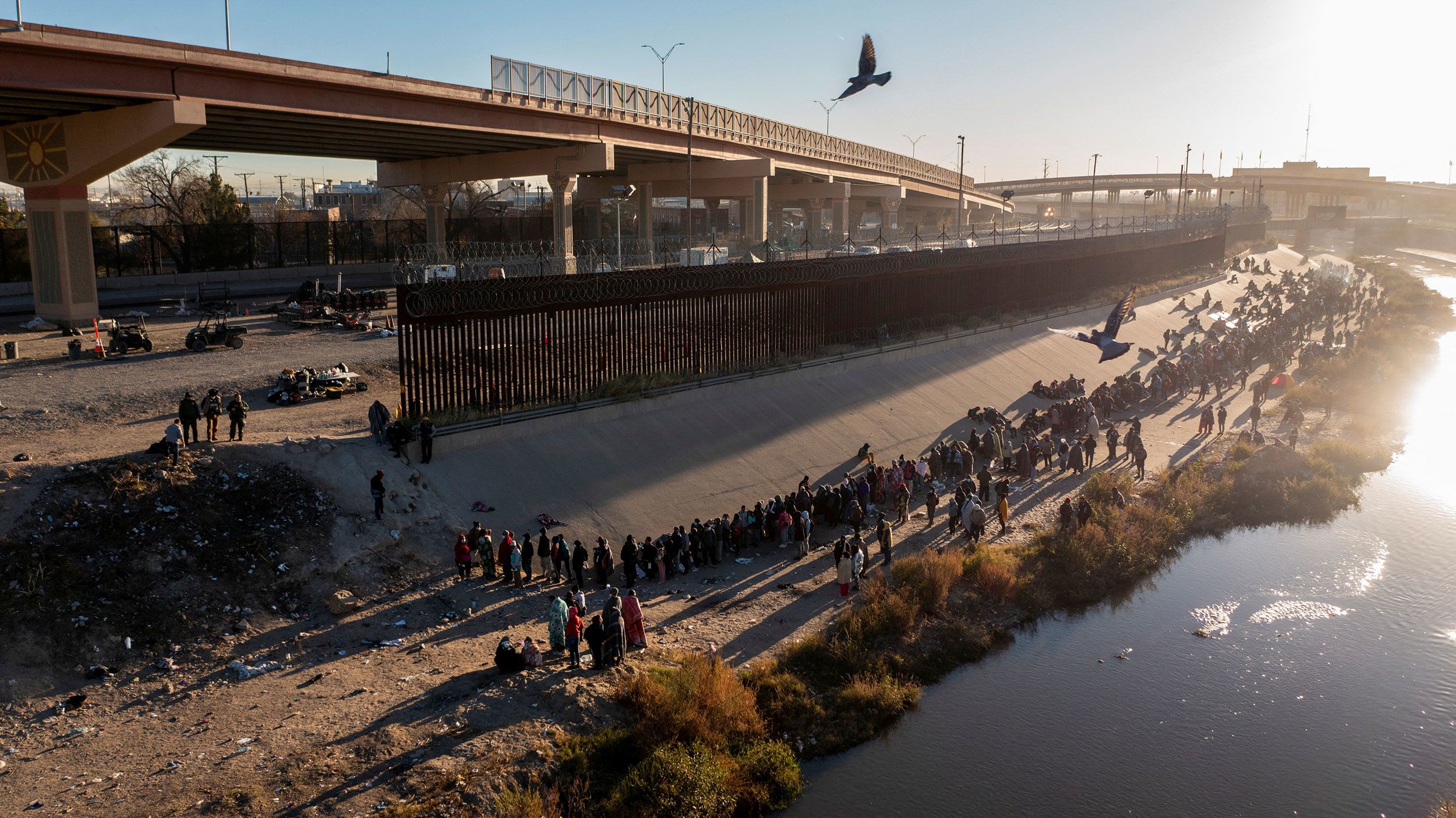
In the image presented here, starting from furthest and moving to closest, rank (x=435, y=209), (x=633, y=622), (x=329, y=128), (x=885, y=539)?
(x=435, y=209) < (x=329, y=128) < (x=885, y=539) < (x=633, y=622)

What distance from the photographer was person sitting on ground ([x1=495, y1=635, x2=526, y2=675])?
13719 mm

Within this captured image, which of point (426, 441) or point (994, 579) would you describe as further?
point (426, 441)

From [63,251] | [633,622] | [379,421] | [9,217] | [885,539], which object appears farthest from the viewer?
[9,217]

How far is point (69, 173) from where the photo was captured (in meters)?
29.2

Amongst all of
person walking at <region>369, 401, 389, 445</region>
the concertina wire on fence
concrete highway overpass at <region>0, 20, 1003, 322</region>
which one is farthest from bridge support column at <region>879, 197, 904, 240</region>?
person walking at <region>369, 401, 389, 445</region>

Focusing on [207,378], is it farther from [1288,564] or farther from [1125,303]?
[1125,303]

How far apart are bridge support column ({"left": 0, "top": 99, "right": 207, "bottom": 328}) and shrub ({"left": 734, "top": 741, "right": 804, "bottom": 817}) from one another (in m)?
24.4

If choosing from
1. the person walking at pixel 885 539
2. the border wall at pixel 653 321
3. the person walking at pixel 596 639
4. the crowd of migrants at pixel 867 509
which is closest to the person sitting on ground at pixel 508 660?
the crowd of migrants at pixel 867 509

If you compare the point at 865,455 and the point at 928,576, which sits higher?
the point at 865,455

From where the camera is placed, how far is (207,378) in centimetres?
2444

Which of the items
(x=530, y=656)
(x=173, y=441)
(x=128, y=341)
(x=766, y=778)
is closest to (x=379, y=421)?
(x=173, y=441)

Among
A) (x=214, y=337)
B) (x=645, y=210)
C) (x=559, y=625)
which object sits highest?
(x=645, y=210)

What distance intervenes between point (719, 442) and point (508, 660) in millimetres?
10989

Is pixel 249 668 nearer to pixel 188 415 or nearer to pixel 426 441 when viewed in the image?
pixel 188 415
